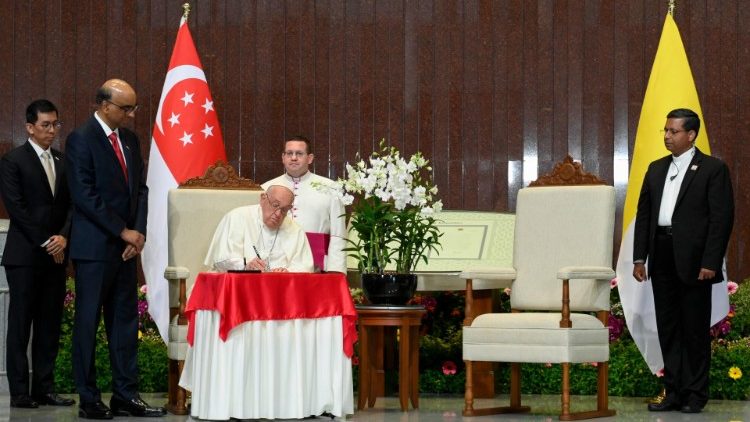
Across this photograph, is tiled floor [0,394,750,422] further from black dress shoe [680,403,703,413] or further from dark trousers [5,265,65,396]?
dark trousers [5,265,65,396]

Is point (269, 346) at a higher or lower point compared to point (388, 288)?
lower

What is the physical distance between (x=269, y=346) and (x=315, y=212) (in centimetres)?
134

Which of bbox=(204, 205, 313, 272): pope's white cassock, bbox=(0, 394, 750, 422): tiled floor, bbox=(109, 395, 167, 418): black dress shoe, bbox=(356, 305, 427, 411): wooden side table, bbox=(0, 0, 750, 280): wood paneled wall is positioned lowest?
bbox=(0, 394, 750, 422): tiled floor

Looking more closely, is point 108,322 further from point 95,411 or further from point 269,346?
point 269,346

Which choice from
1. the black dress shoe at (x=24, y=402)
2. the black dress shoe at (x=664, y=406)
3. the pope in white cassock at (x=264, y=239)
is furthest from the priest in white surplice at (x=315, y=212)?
the black dress shoe at (x=664, y=406)

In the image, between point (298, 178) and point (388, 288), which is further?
point (298, 178)

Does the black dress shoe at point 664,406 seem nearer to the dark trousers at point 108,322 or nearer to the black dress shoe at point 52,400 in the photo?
the dark trousers at point 108,322

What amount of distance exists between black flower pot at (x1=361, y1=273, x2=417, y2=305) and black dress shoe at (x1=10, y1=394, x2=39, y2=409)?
1895 mm

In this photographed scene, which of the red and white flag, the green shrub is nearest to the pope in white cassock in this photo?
the red and white flag

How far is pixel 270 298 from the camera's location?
5.46 metres

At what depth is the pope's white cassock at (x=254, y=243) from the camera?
19.1 ft

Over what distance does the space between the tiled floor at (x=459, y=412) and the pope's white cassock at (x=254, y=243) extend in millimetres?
818

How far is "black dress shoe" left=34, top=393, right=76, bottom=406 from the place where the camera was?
6273 mm

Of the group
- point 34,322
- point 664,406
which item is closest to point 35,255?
point 34,322
